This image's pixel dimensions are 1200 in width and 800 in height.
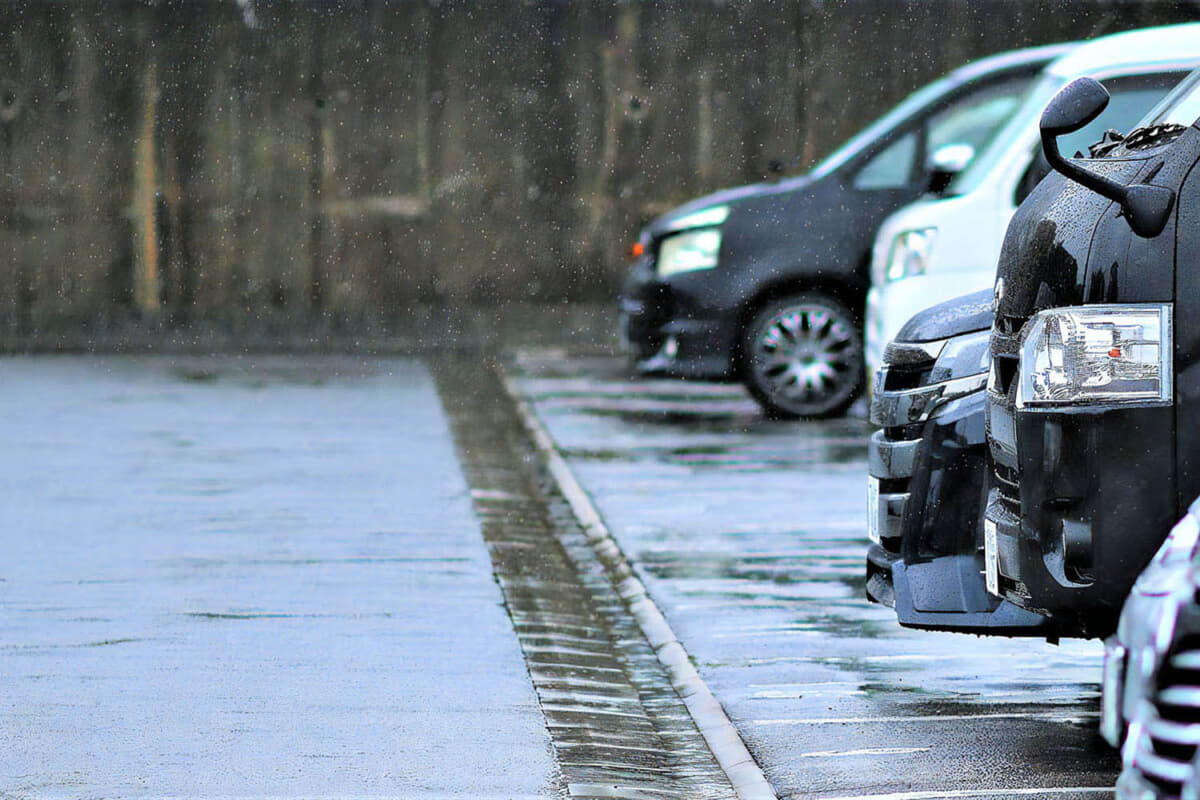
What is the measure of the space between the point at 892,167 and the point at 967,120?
0.56 m

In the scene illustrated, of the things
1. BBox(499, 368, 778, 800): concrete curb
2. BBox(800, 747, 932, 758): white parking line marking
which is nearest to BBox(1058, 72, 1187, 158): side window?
BBox(499, 368, 778, 800): concrete curb

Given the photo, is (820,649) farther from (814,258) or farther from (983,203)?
(814,258)

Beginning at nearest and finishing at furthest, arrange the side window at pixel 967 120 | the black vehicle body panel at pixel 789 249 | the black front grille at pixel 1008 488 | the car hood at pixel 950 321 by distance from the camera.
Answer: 1. the black front grille at pixel 1008 488
2. the car hood at pixel 950 321
3. the black vehicle body panel at pixel 789 249
4. the side window at pixel 967 120

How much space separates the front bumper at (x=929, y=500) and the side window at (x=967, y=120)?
8031mm

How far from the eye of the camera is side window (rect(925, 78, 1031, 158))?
14570mm

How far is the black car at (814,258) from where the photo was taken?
14.4 metres

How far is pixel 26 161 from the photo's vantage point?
23.9m

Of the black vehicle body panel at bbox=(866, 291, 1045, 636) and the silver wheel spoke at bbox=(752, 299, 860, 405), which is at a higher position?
the black vehicle body panel at bbox=(866, 291, 1045, 636)

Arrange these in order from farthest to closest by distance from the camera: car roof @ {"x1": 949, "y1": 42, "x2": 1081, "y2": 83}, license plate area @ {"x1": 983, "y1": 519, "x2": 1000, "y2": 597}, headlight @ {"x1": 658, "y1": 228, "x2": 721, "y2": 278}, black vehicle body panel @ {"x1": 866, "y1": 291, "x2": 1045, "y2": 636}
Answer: headlight @ {"x1": 658, "y1": 228, "x2": 721, "y2": 278} < car roof @ {"x1": 949, "y1": 42, "x2": 1081, "y2": 83} < black vehicle body panel @ {"x1": 866, "y1": 291, "x2": 1045, "y2": 636} < license plate area @ {"x1": 983, "y1": 519, "x2": 1000, "y2": 597}

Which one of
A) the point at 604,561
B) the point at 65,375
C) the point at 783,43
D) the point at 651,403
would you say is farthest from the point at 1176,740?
the point at 783,43

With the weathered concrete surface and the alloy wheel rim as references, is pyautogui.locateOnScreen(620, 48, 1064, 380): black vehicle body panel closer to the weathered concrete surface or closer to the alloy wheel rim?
the alloy wheel rim

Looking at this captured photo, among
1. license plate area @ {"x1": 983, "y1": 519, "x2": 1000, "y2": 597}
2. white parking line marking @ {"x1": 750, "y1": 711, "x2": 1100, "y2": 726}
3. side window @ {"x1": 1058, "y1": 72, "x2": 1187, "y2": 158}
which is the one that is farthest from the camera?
side window @ {"x1": 1058, "y1": 72, "x2": 1187, "y2": 158}

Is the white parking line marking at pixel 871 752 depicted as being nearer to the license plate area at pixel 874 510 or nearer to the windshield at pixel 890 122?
the license plate area at pixel 874 510

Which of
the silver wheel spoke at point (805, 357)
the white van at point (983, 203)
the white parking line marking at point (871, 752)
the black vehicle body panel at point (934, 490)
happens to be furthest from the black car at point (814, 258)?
the white parking line marking at point (871, 752)
